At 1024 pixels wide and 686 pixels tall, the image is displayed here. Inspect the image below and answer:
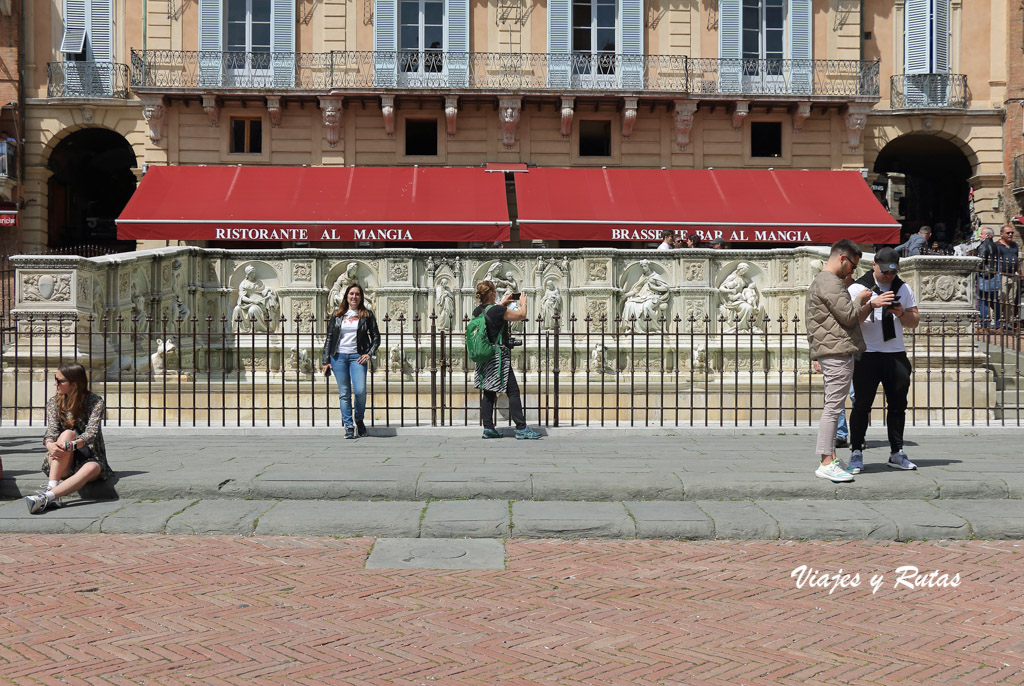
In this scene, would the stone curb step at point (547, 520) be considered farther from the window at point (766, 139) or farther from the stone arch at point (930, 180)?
the stone arch at point (930, 180)

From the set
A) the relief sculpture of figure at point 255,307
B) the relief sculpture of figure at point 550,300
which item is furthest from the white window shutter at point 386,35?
the relief sculpture of figure at point 550,300

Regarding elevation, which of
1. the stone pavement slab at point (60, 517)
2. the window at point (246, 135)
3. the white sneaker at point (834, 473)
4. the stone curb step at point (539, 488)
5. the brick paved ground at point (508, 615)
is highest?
the window at point (246, 135)

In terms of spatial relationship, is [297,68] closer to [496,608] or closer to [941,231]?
[941,231]

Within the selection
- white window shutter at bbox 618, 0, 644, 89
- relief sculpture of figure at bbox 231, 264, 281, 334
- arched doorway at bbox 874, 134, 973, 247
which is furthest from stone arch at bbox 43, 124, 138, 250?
arched doorway at bbox 874, 134, 973, 247

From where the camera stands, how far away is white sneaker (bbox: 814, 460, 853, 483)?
7.44 meters

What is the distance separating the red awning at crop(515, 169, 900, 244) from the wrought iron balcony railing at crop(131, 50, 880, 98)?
7.05 feet

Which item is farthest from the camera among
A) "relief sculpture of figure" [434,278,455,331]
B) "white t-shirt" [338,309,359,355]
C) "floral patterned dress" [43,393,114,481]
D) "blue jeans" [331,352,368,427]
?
"relief sculpture of figure" [434,278,455,331]

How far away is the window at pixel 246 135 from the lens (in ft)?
83.9

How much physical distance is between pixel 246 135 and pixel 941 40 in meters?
18.2

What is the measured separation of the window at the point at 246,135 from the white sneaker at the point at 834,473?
20.9m

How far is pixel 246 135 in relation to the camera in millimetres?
25547

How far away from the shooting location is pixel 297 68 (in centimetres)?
2527

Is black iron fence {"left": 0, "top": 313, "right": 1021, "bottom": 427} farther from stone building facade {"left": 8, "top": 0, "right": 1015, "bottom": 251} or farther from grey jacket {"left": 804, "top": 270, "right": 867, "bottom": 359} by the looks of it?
stone building facade {"left": 8, "top": 0, "right": 1015, "bottom": 251}

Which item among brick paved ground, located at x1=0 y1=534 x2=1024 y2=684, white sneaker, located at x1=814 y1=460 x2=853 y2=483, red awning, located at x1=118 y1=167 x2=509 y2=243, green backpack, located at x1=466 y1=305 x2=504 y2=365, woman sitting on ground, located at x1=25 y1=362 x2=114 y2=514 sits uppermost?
red awning, located at x1=118 y1=167 x2=509 y2=243
